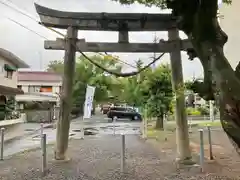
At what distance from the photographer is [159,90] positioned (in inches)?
898

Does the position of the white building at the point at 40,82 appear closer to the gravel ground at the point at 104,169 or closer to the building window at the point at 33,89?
the building window at the point at 33,89

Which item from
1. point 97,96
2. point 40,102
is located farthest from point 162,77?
point 97,96

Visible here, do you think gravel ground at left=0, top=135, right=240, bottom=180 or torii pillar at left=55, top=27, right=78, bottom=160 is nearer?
gravel ground at left=0, top=135, right=240, bottom=180

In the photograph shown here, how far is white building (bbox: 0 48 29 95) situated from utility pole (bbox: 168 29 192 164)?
1459 cm

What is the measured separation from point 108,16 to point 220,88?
649 centimetres

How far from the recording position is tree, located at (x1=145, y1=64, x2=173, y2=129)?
73.9 ft

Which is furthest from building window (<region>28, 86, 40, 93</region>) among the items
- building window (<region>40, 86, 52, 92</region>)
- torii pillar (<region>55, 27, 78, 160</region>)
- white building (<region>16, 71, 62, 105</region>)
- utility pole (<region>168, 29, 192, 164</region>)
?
utility pole (<region>168, 29, 192, 164</region>)

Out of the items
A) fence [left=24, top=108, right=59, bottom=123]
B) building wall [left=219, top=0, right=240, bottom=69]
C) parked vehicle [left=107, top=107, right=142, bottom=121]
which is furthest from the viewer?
parked vehicle [left=107, top=107, right=142, bottom=121]

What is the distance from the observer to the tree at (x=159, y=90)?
2252 centimetres

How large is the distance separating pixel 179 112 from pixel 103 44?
10.7 ft

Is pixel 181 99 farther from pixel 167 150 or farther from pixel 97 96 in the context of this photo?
pixel 97 96

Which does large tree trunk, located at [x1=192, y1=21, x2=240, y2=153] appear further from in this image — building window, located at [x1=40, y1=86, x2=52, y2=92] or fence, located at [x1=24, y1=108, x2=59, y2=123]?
building window, located at [x1=40, y1=86, x2=52, y2=92]

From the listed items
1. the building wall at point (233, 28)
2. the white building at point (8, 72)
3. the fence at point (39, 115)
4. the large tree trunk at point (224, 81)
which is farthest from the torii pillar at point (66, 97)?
the fence at point (39, 115)

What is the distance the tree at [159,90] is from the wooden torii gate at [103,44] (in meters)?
11.7
